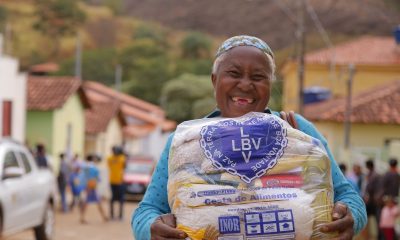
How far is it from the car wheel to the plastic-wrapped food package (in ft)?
42.4

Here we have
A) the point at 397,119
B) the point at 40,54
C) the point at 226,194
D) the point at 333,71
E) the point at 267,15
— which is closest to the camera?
the point at 226,194

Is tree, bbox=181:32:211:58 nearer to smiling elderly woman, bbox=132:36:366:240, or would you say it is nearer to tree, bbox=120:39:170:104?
tree, bbox=120:39:170:104

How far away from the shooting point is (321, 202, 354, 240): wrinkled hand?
10.0 ft

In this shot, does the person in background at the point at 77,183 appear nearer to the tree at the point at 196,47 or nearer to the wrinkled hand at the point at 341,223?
the wrinkled hand at the point at 341,223

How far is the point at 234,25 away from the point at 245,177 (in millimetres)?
173855

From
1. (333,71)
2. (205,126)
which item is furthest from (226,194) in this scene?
(333,71)

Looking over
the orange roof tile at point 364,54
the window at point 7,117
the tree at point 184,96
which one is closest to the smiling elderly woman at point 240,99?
the window at point 7,117

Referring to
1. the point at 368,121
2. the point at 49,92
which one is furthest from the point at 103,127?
the point at 368,121

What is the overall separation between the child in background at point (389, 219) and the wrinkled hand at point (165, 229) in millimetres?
→ 13145

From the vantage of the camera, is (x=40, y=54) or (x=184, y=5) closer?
(x=40, y=54)

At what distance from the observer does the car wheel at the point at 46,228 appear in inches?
624

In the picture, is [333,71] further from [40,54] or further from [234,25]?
[234,25]

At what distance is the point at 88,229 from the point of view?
64.7 feet

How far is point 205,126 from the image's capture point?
3.20 metres
